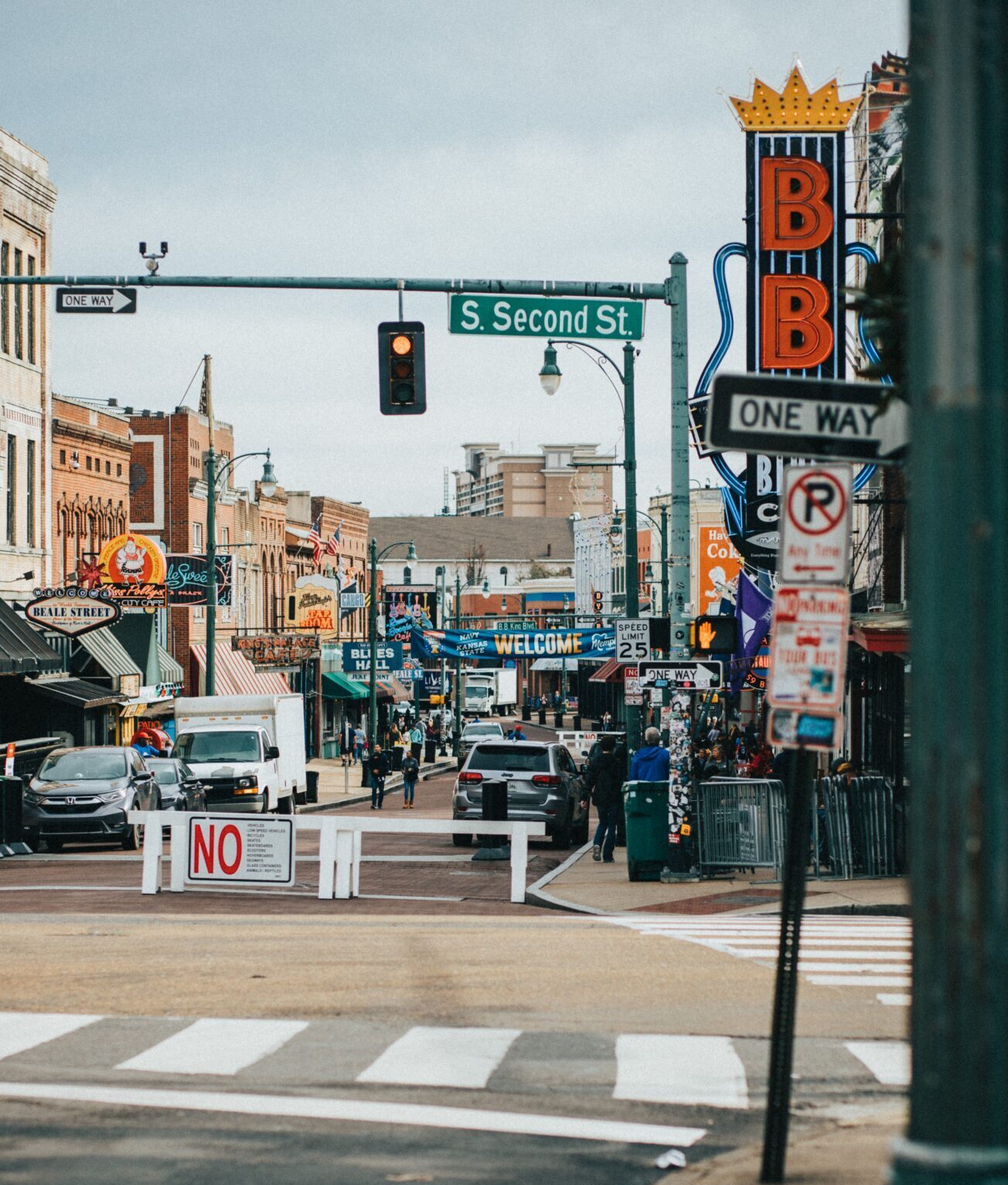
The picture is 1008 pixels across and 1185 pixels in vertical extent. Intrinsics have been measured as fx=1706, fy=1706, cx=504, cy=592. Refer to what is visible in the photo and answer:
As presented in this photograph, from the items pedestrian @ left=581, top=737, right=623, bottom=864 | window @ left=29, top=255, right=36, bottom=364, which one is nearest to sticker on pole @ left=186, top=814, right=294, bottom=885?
pedestrian @ left=581, top=737, right=623, bottom=864

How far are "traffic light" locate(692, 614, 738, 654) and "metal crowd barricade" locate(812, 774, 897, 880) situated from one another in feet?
22.6

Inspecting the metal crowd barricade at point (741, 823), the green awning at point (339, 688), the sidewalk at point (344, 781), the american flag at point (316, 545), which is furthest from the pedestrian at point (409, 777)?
the green awning at point (339, 688)

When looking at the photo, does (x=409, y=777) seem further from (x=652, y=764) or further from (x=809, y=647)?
(x=809, y=647)

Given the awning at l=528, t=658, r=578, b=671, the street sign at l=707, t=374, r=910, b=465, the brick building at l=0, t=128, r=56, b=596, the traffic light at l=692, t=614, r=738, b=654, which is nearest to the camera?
the street sign at l=707, t=374, r=910, b=465

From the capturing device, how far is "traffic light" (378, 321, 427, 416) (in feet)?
56.4

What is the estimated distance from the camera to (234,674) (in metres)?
60.3

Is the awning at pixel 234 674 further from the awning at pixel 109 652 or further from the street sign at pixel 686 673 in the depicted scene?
the street sign at pixel 686 673

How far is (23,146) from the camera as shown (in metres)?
39.9

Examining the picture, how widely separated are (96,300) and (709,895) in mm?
8852

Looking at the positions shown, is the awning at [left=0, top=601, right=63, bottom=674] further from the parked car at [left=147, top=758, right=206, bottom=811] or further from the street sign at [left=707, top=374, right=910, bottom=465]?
the street sign at [left=707, top=374, right=910, bottom=465]

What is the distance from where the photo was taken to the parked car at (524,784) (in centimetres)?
2700

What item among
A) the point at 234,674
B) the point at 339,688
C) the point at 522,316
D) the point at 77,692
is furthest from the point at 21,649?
the point at 339,688

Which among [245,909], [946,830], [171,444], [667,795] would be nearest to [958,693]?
[946,830]

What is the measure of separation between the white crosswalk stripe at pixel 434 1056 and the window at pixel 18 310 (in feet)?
102
